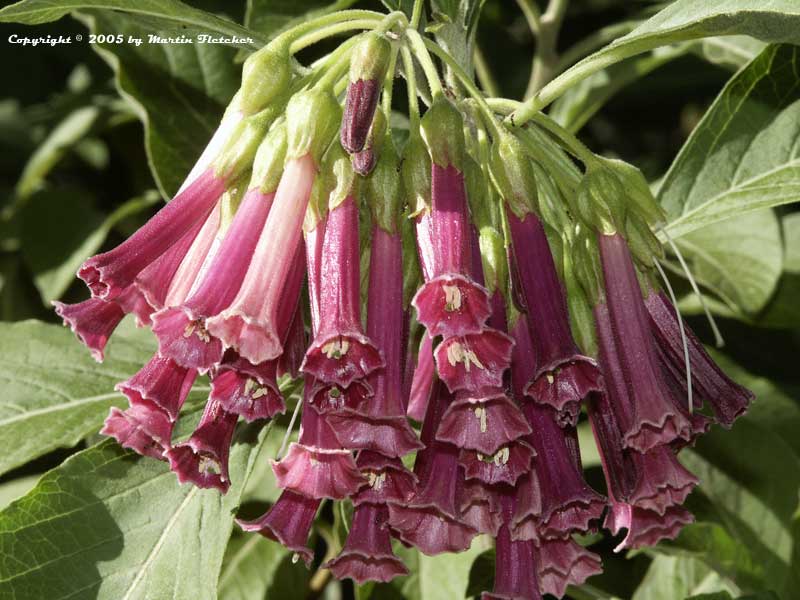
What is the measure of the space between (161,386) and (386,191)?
0.46m

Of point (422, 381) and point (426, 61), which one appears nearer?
point (426, 61)

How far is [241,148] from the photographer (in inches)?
67.5

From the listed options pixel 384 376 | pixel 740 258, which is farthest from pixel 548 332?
pixel 740 258

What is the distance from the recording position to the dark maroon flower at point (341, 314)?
1.52m

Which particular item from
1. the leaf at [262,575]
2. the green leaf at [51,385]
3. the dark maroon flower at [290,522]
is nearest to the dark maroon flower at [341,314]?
the dark maroon flower at [290,522]

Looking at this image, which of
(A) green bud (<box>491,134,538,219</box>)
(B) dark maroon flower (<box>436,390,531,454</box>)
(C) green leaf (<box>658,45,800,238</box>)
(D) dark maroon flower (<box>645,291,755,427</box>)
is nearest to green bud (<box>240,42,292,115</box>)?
(A) green bud (<box>491,134,538,219</box>)

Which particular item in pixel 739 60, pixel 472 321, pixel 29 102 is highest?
pixel 29 102

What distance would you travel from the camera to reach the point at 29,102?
432 cm

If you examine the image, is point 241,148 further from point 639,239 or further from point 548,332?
point 639,239

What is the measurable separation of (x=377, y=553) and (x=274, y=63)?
2.64ft

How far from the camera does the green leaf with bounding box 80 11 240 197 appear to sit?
2570 mm

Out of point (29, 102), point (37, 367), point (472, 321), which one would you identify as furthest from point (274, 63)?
point (29, 102)

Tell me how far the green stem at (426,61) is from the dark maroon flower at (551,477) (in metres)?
0.42

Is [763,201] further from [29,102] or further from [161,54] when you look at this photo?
[29,102]
